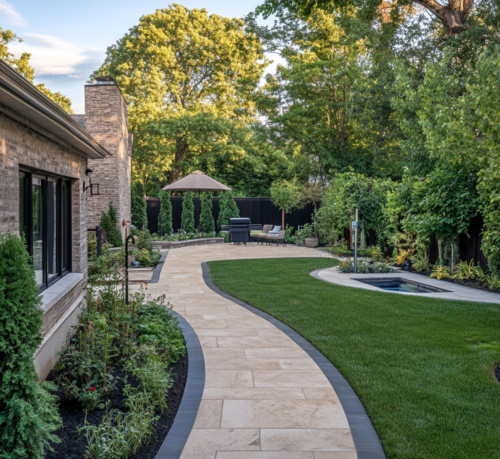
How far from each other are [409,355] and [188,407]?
8.23ft

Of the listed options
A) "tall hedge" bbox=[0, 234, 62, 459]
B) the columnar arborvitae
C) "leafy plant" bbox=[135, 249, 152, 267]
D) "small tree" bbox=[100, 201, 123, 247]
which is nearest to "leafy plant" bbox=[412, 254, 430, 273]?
"leafy plant" bbox=[135, 249, 152, 267]

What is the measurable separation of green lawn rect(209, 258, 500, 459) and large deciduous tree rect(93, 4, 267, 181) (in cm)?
1862

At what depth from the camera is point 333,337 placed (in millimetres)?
5586

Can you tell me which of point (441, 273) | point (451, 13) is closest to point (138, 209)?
point (441, 273)

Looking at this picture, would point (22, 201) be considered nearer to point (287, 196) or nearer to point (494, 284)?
point (494, 284)

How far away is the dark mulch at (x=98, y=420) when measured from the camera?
2931 mm

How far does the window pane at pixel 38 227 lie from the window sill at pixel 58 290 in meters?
0.16

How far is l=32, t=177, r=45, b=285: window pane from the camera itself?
4551mm

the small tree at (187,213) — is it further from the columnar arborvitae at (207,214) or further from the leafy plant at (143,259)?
the leafy plant at (143,259)

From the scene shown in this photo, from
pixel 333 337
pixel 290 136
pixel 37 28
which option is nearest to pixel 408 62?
pixel 290 136

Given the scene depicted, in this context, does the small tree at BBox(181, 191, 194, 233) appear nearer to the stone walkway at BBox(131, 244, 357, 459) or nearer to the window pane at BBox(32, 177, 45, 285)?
the stone walkway at BBox(131, 244, 357, 459)

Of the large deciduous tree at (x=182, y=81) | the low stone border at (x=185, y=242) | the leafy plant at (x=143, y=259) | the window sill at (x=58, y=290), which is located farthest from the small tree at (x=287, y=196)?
the window sill at (x=58, y=290)

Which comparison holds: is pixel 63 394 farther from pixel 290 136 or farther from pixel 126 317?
pixel 290 136

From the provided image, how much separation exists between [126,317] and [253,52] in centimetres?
2793
